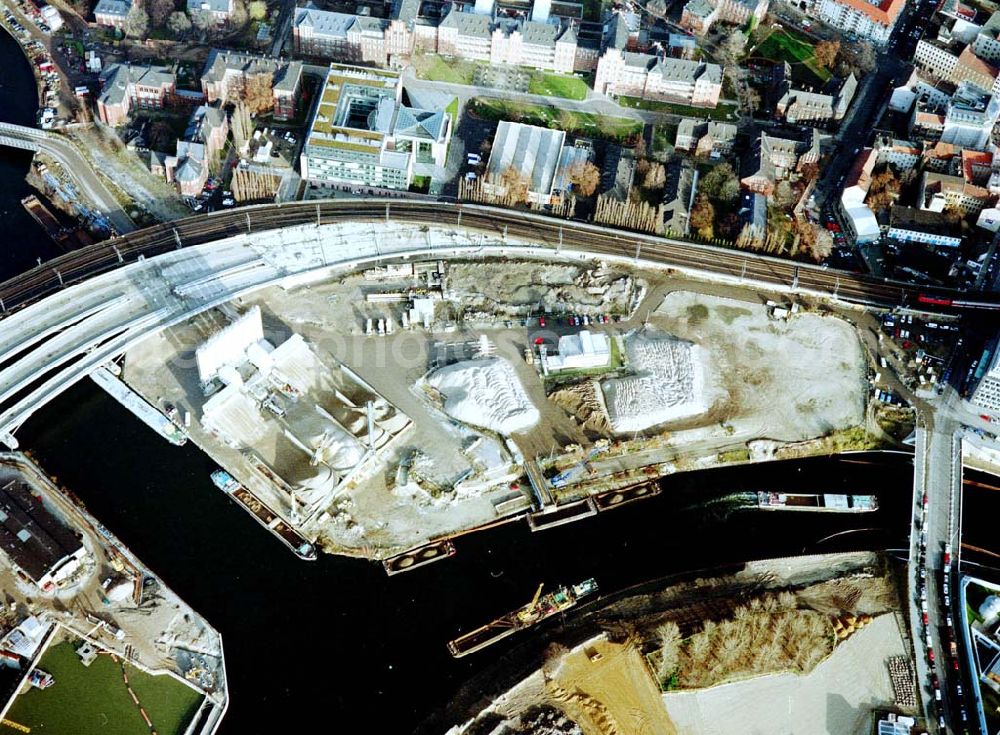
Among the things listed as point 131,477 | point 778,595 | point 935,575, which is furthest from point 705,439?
point 131,477

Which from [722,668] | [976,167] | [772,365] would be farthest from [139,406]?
[976,167]

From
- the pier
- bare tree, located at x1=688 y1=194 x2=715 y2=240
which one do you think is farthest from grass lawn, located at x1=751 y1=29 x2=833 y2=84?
the pier

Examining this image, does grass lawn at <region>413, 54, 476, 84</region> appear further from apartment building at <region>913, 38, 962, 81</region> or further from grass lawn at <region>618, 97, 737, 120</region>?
apartment building at <region>913, 38, 962, 81</region>

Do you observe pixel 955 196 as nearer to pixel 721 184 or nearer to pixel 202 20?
pixel 721 184

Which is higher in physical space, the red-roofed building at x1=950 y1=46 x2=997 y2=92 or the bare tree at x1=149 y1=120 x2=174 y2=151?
the red-roofed building at x1=950 y1=46 x2=997 y2=92

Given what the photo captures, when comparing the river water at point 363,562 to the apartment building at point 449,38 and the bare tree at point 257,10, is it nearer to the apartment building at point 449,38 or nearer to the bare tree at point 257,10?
the apartment building at point 449,38

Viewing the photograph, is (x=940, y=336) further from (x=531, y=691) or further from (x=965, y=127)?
(x=531, y=691)
